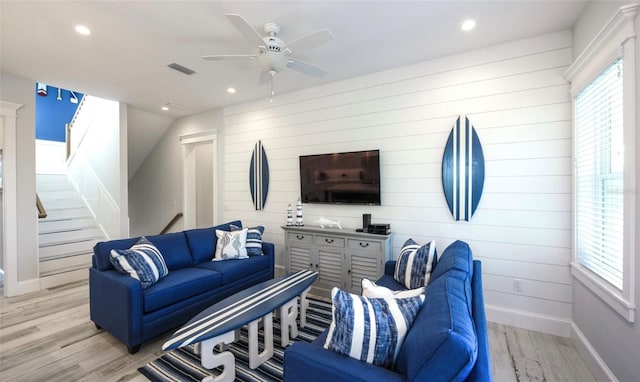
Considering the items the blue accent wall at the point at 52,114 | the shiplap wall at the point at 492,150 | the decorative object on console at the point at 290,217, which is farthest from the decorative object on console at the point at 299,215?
the blue accent wall at the point at 52,114

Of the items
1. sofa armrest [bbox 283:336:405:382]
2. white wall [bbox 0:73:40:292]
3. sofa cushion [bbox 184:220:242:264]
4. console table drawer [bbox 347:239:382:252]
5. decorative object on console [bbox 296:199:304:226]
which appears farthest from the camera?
decorative object on console [bbox 296:199:304:226]

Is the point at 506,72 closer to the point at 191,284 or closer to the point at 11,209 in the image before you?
the point at 191,284

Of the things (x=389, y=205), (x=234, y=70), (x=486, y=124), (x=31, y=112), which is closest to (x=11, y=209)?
(x=31, y=112)

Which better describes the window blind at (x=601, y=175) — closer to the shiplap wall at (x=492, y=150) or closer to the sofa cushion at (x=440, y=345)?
the shiplap wall at (x=492, y=150)

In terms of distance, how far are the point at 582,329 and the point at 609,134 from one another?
163cm

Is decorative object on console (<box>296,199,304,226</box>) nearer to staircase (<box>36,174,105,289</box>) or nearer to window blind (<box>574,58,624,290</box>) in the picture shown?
window blind (<box>574,58,624,290</box>)

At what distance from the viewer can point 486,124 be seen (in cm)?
301

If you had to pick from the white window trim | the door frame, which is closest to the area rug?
the white window trim

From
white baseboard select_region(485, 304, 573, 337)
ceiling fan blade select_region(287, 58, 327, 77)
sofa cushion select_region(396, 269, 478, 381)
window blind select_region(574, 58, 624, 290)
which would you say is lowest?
white baseboard select_region(485, 304, 573, 337)

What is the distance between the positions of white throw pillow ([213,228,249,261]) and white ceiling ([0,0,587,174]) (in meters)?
2.07

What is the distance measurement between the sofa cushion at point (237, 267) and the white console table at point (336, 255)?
0.46m

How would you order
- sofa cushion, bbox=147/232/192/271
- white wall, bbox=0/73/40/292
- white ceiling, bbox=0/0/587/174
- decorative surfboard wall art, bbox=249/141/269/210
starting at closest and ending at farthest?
1. white ceiling, bbox=0/0/587/174
2. sofa cushion, bbox=147/232/192/271
3. white wall, bbox=0/73/40/292
4. decorative surfboard wall art, bbox=249/141/269/210

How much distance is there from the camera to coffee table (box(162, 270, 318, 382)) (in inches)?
74.7

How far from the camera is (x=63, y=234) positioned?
16.5 feet
